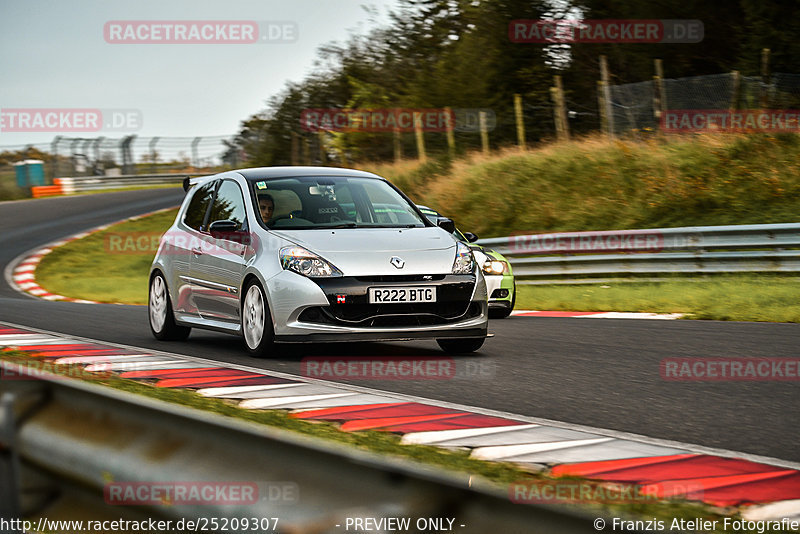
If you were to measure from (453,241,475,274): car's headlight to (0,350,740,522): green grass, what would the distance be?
2585mm

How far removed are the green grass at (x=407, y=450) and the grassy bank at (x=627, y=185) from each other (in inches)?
539

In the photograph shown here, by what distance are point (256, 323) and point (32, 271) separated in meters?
17.3

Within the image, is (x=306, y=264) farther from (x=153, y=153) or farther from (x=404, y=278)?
(x=153, y=153)

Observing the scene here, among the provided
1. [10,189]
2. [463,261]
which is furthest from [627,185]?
[10,189]

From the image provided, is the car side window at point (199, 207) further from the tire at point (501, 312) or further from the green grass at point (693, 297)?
the green grass at point (693, 297)

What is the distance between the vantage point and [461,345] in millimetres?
8859

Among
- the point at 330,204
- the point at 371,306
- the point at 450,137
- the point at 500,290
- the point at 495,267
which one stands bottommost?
the point at 500,290

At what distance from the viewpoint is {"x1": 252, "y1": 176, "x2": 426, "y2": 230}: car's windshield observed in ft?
29.2

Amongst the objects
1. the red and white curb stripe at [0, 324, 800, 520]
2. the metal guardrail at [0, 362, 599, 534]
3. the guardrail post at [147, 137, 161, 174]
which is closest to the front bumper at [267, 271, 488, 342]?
the red and white curb stripe at [0, 324, 800, 520]

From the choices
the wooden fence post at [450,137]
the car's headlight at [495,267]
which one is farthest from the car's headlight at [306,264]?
the wooden fence post at [450,137]

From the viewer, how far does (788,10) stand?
24625 millimetres

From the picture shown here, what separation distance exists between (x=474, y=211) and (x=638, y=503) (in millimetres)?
21385

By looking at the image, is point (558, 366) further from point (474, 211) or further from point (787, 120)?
point (474, 211)

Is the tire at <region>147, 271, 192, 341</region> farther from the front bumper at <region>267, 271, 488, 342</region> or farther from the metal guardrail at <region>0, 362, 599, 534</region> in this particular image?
the metal guardrail at <region>0, 362, 599, 534</region>
